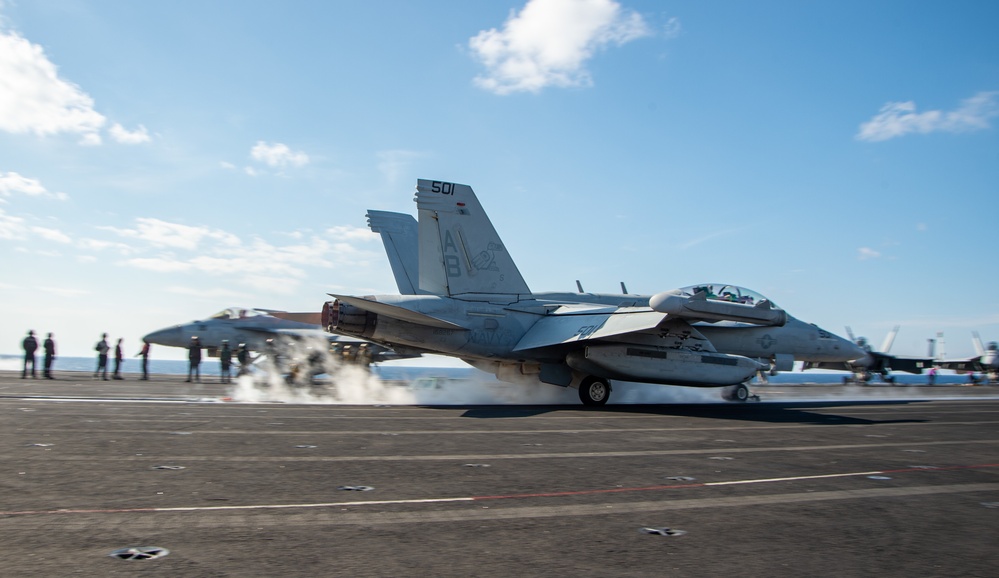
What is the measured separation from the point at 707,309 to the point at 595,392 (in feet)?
14.4

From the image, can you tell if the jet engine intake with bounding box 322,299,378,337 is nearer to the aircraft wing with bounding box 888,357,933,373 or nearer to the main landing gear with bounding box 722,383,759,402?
the main landing gear with bounding box 722,383,759,402

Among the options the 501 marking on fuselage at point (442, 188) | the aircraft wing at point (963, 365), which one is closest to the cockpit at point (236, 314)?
the 501 marking on fuselage at point (442, 188)

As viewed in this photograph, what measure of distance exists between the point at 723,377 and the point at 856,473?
10407mm

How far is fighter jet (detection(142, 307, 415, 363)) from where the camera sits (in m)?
25.5

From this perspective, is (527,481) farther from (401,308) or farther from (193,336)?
(193,336)

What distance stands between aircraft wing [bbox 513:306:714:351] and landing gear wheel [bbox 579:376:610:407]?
4.72 ft

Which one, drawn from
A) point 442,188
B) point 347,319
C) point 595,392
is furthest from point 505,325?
point 347,319

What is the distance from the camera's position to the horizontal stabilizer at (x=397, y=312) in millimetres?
15133

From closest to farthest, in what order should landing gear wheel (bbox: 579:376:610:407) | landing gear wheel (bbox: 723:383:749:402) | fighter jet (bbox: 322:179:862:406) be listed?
fighter jet (bbox: 322:179:862:406) < landing gear wheel (bbox: 579:376:610:407) < landing gear wheel (bbox: 723:383:749:402)

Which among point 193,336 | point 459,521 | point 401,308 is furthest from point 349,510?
point 193,336

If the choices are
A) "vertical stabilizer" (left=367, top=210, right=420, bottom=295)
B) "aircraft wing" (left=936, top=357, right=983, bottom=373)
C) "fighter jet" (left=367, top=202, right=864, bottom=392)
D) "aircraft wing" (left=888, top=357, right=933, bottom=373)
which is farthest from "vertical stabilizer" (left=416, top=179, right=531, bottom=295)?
"aircraft wing" (left=936, top=357, right=983, bottom=373)

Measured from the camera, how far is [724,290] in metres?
17.9

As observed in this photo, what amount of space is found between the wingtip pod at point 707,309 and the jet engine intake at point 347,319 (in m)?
6.49

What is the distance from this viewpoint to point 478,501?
5605 millimetres
